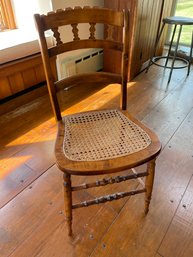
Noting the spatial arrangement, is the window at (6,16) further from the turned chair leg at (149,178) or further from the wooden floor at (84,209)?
the turned chair leg at (149,178)

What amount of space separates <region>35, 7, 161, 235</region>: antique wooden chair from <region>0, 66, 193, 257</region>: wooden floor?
0.29 ft

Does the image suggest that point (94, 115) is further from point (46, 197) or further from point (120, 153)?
point (46, 197)

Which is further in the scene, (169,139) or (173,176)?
(169,139)

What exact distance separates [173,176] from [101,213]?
1.59 feet

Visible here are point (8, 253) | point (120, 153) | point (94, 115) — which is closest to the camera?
point (120, 153)

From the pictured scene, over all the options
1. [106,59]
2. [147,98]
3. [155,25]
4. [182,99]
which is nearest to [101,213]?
[147,98]

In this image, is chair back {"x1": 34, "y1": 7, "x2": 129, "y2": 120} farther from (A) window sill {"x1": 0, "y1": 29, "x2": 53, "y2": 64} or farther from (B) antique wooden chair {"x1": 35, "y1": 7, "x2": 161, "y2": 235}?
(A) window sill {"x1": 0, "y1": 29, "x2": 53, "y2": 64}

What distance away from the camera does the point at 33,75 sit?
1870mm

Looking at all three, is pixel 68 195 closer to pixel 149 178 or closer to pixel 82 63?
pixel 149 178

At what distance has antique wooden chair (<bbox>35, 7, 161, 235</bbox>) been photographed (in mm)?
760

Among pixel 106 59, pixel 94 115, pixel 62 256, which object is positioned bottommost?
pixel 62 256

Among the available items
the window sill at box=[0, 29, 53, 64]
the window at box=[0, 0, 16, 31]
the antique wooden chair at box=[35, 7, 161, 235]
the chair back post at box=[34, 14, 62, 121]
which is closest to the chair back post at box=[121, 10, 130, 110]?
the antique wooden chair at box=[35, 7, 161, 235]

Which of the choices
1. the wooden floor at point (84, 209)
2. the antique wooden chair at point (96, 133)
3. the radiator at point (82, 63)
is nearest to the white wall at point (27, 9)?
the radiator at point (82, 63)

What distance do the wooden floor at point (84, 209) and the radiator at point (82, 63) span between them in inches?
21.1
